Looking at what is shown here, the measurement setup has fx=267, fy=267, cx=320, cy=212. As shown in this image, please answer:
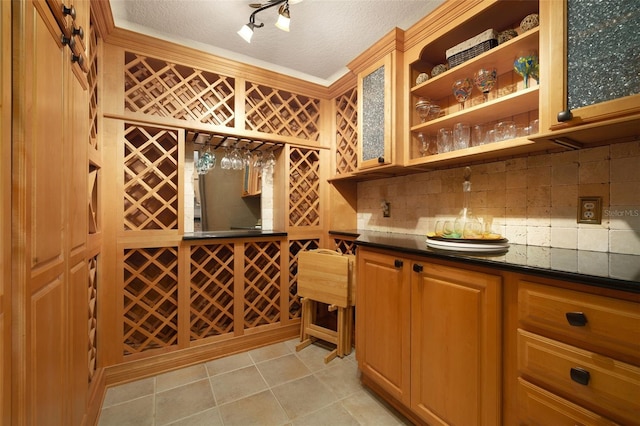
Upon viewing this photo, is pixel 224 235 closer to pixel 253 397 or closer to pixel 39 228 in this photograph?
pixel 253 397

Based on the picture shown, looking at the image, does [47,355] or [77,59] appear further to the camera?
[77,59]

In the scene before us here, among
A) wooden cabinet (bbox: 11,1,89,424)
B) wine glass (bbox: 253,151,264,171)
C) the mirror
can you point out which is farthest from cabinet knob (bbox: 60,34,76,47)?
wine glass (bbox: 253,151,264,171)

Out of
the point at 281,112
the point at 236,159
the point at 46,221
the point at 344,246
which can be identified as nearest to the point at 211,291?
Result: the point at 236,159

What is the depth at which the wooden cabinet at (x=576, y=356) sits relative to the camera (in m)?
0.74

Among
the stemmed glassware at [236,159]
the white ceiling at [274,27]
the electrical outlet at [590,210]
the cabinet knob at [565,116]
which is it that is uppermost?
the white ceiling at [274,27]

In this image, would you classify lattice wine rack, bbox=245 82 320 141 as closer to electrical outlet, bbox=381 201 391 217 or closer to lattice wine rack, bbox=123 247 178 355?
electrical outlet, bbox=381 201 391 217

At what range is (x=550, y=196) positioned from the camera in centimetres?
136

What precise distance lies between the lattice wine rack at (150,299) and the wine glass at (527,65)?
7.82 ft

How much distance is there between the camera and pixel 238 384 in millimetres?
1788

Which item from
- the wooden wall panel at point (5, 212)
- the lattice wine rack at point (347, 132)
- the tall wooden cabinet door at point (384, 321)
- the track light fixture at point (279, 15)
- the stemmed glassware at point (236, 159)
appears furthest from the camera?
the lattice wine rack at point (347, 132)

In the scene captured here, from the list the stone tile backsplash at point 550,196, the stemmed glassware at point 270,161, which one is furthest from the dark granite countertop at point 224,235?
the stone tile backsplash at point 550,196

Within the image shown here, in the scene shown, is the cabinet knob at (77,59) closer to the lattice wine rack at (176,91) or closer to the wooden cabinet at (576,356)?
the lattice wine rack at (176,91)

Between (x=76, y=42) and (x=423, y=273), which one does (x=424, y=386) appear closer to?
(x=423, y=273)

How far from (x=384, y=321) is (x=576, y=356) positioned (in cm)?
85
